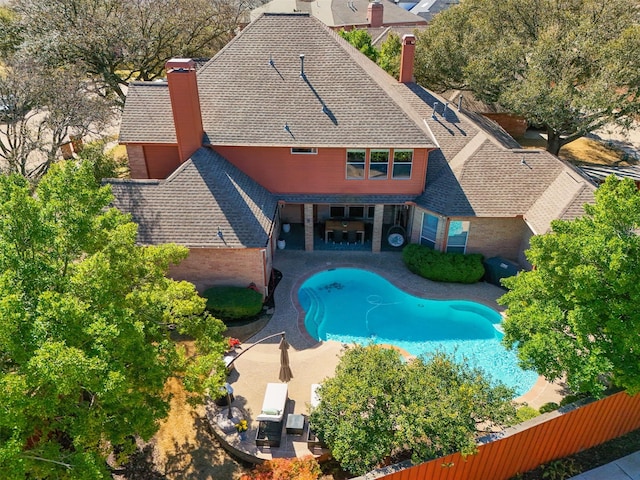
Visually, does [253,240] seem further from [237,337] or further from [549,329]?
[549,329]

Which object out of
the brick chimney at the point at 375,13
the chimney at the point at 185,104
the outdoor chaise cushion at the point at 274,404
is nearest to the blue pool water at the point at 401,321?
the outdoor chaise cushion at the point at 274,404

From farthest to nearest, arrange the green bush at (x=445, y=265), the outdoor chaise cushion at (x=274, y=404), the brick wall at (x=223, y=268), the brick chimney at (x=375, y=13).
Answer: the brick chimney at (x=375, y=13) < the green bush at (x=445, y=265) < the brick wall at (x=223, y=268) < the outdoor chaise cushion at (x=274, y=404)

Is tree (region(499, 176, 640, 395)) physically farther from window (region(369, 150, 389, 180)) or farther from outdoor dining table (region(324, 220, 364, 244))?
outdoor dining table (region(324, 220, 364, 244))

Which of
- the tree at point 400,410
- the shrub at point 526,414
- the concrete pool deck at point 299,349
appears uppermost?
the tree at point 400,410

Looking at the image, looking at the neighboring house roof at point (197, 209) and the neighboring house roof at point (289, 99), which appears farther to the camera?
the neighboring house roof at point (289, 99)

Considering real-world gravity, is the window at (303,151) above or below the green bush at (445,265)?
above

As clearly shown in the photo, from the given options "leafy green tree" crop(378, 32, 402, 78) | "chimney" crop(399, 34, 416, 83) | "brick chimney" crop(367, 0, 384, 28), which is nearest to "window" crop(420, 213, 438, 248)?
"chimney" crop(399, 34, 416, 83)

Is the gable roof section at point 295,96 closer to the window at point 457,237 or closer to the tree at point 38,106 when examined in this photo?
the window at point 457,237
